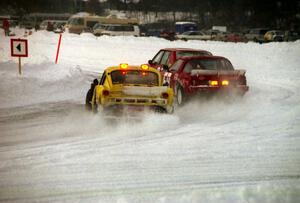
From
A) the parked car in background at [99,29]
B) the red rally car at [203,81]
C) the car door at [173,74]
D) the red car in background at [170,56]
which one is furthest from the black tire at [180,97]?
the parked car in background at [99,29]

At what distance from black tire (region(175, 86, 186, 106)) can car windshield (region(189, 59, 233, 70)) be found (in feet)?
2.47

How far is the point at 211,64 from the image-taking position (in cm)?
1145

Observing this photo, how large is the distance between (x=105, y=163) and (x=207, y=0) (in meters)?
10.5

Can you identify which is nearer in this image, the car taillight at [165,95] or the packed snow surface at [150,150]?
the packed snow surface at [150,150]

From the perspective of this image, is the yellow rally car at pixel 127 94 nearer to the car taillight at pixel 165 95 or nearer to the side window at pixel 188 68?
the car taillight at pixel 165 95

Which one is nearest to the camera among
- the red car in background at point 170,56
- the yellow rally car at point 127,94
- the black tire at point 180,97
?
the yellow rally car at point 127,94

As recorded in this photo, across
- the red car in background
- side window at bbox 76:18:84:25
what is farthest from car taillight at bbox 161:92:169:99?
side window at bbox 76:18:84:25

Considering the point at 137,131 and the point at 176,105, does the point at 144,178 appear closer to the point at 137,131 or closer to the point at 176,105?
the point at 137,131

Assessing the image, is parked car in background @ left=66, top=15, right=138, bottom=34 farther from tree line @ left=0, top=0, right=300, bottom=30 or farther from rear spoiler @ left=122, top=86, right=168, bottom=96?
rear spoiler @ left=122, top=86, right=168, bottom=96

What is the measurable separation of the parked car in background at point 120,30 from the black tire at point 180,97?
98.3 ft

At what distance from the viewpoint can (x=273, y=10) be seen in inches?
446

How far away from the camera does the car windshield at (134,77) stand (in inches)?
362

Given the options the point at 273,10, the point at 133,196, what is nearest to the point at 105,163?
the point at 133,196

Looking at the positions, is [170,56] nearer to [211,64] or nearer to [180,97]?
[211,64]
